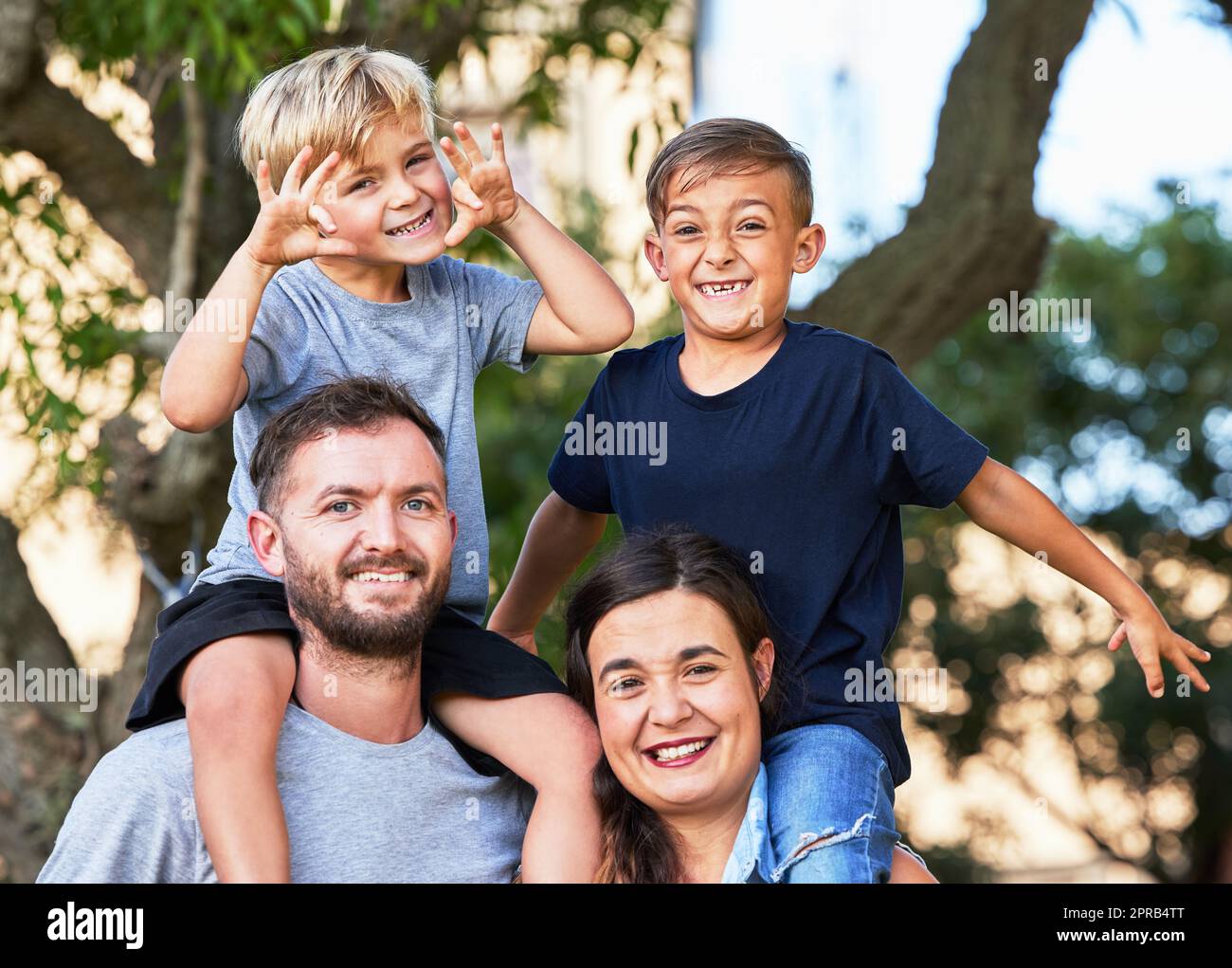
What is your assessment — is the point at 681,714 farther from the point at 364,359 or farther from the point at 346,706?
the point at 364,359

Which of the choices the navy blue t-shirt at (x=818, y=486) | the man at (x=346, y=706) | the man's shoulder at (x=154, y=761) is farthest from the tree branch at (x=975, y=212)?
the man's shoulder at (x=154, y=761)

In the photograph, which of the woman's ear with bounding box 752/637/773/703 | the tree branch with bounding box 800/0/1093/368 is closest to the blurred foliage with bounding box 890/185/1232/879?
the tree branch with bounding box 800/0/1093/368

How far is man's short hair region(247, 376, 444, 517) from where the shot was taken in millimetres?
2469

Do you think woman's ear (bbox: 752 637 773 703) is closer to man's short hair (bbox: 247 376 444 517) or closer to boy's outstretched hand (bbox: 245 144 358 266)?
man's short hair (bbox: 247 376 444 517)

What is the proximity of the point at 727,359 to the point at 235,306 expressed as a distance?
85 centimetres

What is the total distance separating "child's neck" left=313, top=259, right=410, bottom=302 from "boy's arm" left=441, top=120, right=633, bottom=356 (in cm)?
17

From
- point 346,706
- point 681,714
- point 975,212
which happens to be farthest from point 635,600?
point 975,212

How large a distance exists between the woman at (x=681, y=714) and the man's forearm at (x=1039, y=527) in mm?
442

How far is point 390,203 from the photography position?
2.58 metres

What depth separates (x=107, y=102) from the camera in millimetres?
5785

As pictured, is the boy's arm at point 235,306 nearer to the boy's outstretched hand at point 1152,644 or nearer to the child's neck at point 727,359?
the child's neck at point 727,359
